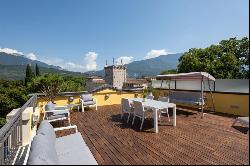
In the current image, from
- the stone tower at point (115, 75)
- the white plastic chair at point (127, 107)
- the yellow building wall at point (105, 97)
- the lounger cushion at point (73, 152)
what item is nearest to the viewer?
the lounger cushion at point (73, 152)

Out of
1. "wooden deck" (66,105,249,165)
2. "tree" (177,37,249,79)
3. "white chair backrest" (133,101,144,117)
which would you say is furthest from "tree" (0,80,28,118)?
"tree" (177,37,249,79)

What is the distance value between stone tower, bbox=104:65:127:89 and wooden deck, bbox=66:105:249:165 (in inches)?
2477

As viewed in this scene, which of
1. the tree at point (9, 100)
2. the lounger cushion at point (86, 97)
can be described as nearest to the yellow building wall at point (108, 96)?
the lounger cushion at point (86, 97)

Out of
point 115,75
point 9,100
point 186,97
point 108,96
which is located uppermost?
point 115,75

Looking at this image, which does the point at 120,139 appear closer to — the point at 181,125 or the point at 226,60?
the point at 181,125

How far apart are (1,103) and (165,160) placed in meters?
23.8

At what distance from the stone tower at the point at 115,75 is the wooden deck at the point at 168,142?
62.9 metres

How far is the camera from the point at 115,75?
71.0 m

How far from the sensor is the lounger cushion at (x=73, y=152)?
8.43 feet

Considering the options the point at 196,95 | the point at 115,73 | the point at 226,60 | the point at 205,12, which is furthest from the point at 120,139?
the point at 115,73

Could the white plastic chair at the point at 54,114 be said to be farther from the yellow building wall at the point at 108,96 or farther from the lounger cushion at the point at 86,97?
the yellow building wall at the point at 108,96

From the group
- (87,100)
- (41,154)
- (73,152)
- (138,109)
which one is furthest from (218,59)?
(41,154)

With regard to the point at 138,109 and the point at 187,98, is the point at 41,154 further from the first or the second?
the point at 187,98

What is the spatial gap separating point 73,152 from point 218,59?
27.7 meters
